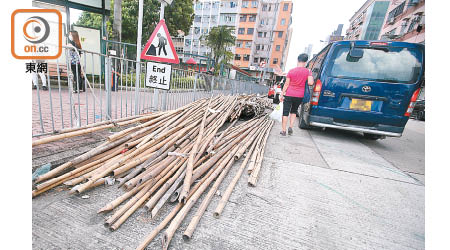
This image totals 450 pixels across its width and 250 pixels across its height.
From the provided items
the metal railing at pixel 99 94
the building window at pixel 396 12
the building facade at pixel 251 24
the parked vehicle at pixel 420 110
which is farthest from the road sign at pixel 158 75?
the building facade at pixel 251 24

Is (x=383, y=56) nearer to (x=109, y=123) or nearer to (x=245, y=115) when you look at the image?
(x=245, y=115)

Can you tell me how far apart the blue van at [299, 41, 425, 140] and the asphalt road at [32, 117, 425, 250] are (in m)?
1.56

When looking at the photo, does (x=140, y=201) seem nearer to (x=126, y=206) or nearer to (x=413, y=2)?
(x=126, y=206)

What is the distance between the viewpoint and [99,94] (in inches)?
253

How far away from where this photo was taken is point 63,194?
1.76m

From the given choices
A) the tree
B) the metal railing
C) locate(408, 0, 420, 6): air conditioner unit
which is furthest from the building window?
the metal railing

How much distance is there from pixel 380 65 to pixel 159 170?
4.69m

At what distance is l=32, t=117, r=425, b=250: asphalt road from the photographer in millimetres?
1412

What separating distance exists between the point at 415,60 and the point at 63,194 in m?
6.04

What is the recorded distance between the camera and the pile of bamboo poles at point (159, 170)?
5.34ft

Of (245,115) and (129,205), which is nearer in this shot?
(129,205)

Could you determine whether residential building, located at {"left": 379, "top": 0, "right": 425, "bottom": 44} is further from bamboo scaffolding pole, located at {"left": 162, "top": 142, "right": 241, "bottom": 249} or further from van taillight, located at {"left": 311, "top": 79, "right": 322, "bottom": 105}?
bamboo scaffolding pole, located at {"left": 162, "top": 142, "right": 241, "bottom": 249}

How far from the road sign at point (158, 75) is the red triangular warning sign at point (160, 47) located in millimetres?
140
